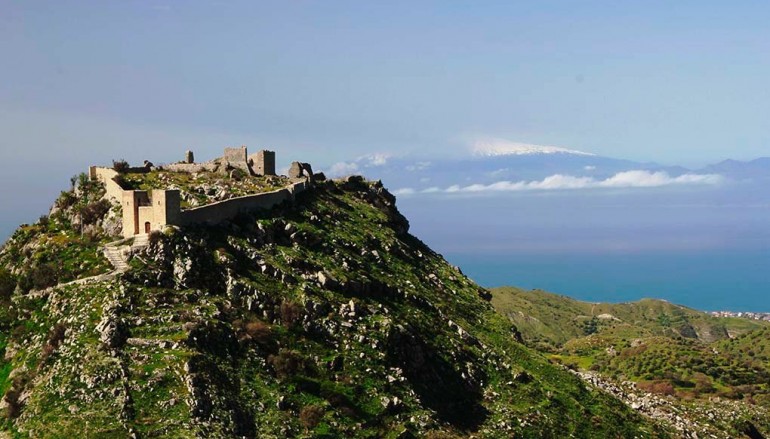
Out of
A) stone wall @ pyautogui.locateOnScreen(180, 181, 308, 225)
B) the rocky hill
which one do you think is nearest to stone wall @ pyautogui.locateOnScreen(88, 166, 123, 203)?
stone wall @ pyautogui.locateOnScreen(180, 181, 308, 225)

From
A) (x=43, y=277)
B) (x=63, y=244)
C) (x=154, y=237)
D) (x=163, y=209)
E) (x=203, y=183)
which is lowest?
(x=43, y=277)

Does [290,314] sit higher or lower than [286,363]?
higher

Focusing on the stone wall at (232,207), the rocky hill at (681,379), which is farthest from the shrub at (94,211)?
the rocky hill at (681,379)

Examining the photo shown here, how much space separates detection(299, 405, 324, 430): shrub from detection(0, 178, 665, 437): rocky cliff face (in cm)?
8

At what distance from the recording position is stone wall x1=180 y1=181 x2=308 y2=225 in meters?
63.7

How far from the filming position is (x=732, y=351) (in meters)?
175

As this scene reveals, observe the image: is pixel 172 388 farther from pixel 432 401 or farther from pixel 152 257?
pixel 432 401

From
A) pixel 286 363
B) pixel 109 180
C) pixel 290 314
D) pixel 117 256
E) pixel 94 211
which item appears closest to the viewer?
pixel 286 363

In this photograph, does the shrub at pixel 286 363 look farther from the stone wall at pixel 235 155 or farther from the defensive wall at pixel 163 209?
the stone wall at pixel 235 155

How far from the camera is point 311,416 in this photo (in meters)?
51.5

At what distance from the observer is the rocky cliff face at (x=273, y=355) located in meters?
48.7

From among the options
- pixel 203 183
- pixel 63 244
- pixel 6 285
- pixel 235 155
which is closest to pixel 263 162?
pixel 235 155

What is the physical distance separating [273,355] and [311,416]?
527cm

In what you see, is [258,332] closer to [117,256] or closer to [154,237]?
[154,237]
